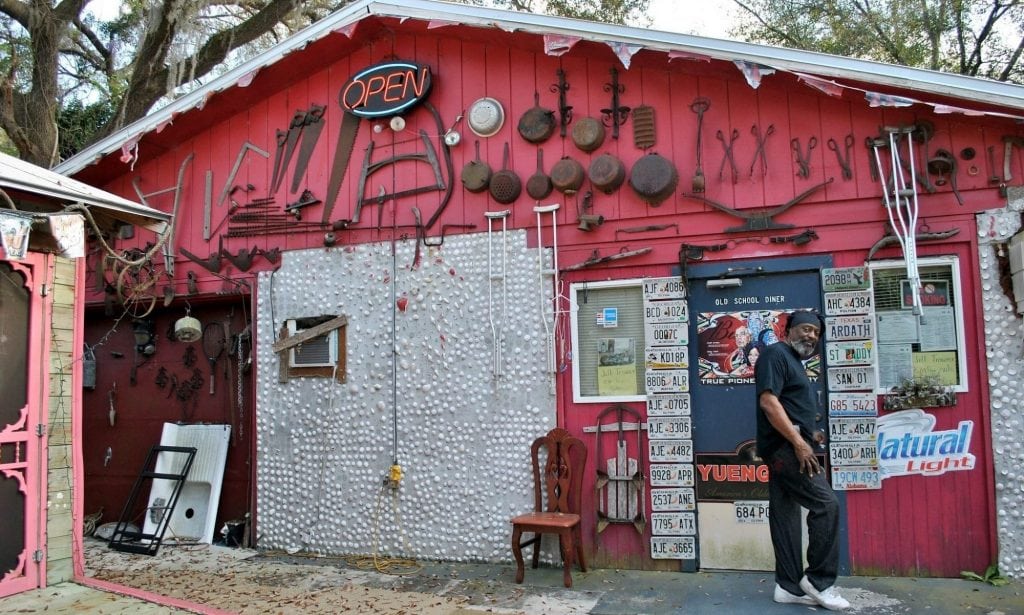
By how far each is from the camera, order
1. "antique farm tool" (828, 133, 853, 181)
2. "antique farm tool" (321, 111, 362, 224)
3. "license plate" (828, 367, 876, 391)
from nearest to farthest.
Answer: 1. "license plate" (828, 367, 876, 391)
2. "antique farm tool" (828, 133, 853, 181)
3. "antique farm tool" (321, 111, 362, 224)

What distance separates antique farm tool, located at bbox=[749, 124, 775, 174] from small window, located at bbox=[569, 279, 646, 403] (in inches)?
51.1

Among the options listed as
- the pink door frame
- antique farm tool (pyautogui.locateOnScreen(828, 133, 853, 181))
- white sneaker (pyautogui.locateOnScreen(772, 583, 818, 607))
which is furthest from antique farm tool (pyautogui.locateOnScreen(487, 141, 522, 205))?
white sneaker (pyautogui.locateOnScreen(772, 583, 818, 607))

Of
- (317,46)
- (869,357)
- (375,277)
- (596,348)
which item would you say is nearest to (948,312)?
(869,357)

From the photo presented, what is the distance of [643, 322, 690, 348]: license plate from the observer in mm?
6204

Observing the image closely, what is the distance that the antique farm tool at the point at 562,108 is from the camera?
670 cm

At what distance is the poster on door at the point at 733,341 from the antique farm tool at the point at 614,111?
5.72 ft

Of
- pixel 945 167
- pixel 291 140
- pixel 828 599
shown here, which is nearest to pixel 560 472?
pixel 828 599

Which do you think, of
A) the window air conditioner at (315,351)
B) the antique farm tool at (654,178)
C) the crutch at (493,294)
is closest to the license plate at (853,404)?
the antique farm tool at (654,178)

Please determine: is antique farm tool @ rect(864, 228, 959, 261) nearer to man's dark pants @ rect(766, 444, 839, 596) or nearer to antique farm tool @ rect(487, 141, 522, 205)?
man's dark pants @ rect(766, 444, 839, 596)

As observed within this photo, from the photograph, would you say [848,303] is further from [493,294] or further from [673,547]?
[493,294]

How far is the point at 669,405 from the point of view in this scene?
6.18 meters

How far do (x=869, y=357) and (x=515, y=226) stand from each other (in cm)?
301

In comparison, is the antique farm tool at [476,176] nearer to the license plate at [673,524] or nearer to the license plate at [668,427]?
the license plate at [668,427]

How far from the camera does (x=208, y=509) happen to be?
7801 millimetres
